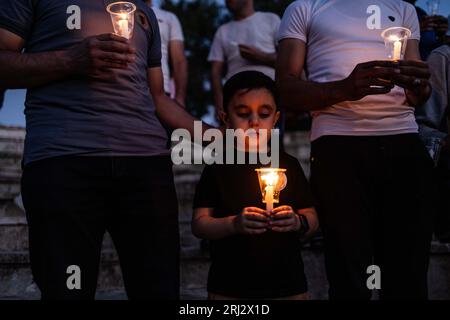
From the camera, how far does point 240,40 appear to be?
5.10m

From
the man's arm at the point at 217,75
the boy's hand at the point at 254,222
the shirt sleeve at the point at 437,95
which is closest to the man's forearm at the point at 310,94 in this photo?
the boy's hand at the point at 254,222

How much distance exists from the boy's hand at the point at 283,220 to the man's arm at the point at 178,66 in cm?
303

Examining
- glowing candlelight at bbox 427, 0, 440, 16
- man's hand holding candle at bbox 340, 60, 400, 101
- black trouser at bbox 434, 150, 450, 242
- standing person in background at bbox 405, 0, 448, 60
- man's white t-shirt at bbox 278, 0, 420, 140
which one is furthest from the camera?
standing person in background at bbox 405, 0, 448, 60

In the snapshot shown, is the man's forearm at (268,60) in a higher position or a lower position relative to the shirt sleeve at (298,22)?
higher

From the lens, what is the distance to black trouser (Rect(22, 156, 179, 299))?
2174 millimetres

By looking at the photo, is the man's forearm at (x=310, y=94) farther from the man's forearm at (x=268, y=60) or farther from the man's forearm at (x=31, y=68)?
the man's forearm at (x=268, y=60)

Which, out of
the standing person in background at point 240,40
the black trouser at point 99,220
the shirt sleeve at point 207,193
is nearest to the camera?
the black trouser at point 99,220

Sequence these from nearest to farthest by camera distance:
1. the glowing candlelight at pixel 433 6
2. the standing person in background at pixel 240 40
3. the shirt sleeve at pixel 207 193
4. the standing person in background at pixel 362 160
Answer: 1. the standing person in background at pixel 362 160
2. the shirt sleeve at pixel 207 193
3. the glowing candlelight at pixel 433 6
4. the standing person in background at pixel 240 40

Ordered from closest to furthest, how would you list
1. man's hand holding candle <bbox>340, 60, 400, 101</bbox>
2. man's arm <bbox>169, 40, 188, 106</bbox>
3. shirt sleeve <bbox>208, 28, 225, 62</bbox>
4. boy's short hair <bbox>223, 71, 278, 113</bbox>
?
man's hand holding candle <bbox>340, 60, 400, 101</bbox>, boy's short hair <bbox>223, 71, 278, 113</bbox>, shirt sleeve <bbox>208, 28, 225, 62</bbox>, man's arm <bbox>169, 40, 188, 106</bbox>

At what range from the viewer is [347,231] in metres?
2.62

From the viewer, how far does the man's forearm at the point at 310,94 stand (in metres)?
2.64

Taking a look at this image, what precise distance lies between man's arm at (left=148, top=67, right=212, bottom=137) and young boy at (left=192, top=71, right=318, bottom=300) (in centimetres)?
27

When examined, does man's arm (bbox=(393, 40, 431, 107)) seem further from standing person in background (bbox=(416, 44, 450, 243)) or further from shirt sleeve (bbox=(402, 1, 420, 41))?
standing person in background (bbox=(416, 44, 450, 243))

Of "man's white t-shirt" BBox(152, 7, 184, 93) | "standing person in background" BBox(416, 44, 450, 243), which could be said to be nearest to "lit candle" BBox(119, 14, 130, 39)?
"standing person in background" BBox(416, 44, 450, 243)
